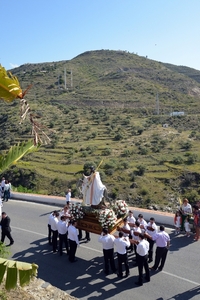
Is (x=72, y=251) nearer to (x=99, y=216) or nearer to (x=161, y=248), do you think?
(x=99, y=216)

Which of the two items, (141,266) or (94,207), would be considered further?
(94,207)

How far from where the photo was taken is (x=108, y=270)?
29.6 ft

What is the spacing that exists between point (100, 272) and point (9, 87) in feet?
21.7

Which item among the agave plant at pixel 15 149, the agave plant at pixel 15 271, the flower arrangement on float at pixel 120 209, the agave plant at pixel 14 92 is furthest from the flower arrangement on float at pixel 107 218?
the agave plant at pixel 14 92

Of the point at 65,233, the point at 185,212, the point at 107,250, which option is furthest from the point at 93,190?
the point at 185,212

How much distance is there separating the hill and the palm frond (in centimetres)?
66

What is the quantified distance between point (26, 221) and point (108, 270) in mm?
5828

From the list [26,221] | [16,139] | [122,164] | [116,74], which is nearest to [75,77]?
[116,74]

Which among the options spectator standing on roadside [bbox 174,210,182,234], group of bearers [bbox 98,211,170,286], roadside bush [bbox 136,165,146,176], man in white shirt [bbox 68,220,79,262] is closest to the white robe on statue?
man in white shirt [bbox 68,220,79,262]

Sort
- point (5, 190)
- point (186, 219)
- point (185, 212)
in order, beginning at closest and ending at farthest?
point (186, 219) → point (185, 212) → point (5, 190)

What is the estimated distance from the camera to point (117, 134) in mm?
39000

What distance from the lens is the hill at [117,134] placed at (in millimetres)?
24227

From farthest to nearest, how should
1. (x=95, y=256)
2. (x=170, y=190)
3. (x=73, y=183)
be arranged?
(x=73, y=183) → (x=170, y=190) → (x=95, y=256)

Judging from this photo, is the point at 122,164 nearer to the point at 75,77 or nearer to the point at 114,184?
the point at 114,184
